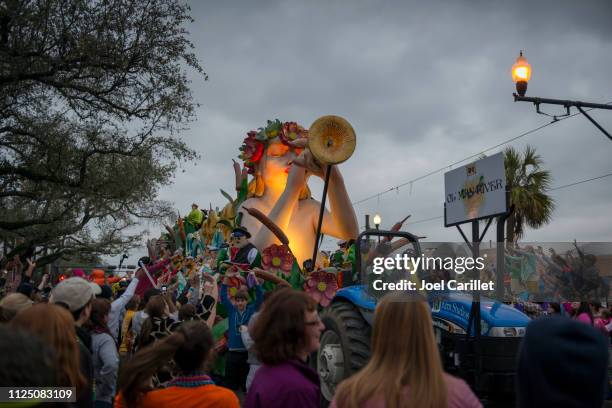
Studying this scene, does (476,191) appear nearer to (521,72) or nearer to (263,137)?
(521,72)

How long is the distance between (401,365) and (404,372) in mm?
30

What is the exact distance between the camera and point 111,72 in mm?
12742

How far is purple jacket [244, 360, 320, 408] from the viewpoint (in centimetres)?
270

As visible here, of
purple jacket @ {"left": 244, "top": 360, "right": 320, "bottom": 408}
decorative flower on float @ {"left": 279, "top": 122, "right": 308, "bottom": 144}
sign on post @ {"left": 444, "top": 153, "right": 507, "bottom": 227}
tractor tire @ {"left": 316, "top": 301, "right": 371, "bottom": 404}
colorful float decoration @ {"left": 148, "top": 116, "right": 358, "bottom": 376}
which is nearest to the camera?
purple jacket @ {"left": 244, "top": 360, "right": 320, "bottom": 408}

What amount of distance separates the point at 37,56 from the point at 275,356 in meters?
10.8

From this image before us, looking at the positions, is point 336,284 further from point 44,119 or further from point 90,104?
point 44,119

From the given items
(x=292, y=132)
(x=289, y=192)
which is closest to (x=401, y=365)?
(x=289, y=192)

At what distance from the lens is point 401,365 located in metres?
2.35

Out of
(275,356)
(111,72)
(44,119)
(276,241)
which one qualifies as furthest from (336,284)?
(44,119)

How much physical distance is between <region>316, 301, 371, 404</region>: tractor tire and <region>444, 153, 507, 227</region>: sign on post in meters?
1.49

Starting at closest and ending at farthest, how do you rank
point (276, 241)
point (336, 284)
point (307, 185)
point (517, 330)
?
point (517, 330)
point (336, 284)
point (276, 241)
point (307, 185)

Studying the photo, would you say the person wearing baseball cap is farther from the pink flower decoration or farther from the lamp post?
the pink flower decoration

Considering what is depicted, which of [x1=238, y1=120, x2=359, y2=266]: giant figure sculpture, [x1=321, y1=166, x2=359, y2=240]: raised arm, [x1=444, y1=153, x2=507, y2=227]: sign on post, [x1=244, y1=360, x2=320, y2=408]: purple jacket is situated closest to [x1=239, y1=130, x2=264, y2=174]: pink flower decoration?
[x1=238, y1=120, x2=359, y2=266]: giant figure sculpture

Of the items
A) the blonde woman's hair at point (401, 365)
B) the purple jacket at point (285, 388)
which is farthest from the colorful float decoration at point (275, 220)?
the blonde woman's hair at point (401, 365)
